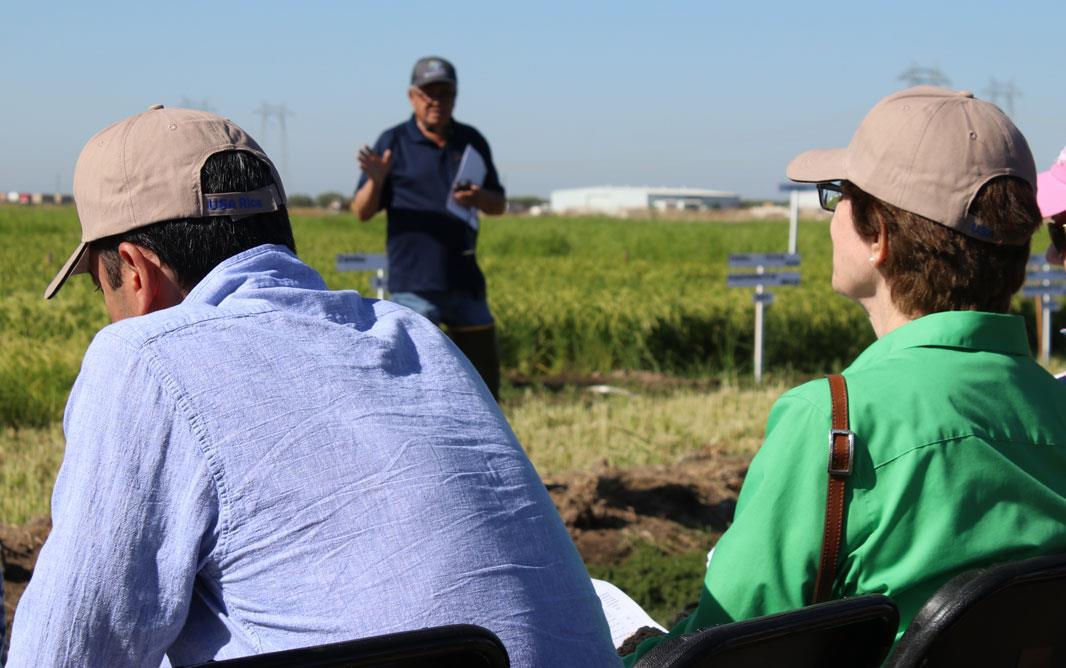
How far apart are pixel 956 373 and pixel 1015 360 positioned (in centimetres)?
17

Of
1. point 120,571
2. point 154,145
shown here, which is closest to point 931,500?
point 120,571

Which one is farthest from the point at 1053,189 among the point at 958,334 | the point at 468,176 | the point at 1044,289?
the point at 1044,289

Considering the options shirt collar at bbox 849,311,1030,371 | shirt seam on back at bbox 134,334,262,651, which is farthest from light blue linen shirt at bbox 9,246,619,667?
shirt collar at bbox 849,311,1030,371

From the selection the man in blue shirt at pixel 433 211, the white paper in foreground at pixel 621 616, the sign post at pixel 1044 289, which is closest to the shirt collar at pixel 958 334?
the white paper in foreground at pixel 621 616

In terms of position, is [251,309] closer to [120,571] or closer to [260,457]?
[260,457]

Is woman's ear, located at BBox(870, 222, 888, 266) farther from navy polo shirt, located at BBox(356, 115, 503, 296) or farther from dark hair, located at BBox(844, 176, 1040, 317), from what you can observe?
navy polo shirt, located at BBox(356, 115, 503, 296)

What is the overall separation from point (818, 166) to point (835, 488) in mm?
790

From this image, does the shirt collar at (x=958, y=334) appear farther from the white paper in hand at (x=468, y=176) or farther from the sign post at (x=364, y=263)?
the sign post at (x=364, y=263)

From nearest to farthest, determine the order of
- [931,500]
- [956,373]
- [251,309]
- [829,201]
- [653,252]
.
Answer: [251,309]
[931,500]
[956,373]
[829,201]
[653,252]

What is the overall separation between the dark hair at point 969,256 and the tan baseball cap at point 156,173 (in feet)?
3.45

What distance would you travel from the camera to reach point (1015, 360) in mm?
2055

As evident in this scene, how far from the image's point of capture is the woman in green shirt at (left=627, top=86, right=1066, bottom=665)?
182cm

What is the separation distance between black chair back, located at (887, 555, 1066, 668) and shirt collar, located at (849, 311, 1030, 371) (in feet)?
1.54

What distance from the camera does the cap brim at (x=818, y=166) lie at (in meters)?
2.28
